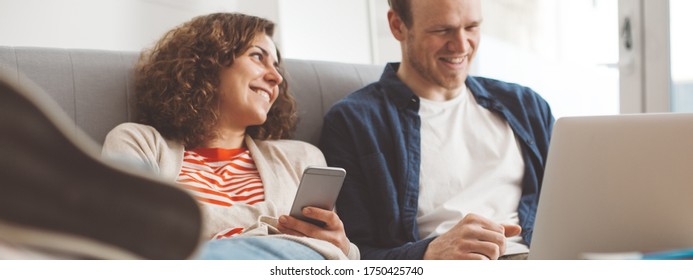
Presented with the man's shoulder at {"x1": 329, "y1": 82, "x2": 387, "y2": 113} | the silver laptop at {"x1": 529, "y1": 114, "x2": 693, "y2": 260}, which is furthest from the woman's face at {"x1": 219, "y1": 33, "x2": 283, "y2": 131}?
the silver laptop at {"x1": 529, "y1": 114, "x2": 693, "y2": 260}

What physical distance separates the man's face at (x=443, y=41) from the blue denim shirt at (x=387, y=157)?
0.06 metres

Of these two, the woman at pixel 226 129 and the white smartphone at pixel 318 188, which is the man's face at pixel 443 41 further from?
the white smartphone at pixel 318 188

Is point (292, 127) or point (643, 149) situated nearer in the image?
point (643, 149)

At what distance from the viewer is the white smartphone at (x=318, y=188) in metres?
1.04

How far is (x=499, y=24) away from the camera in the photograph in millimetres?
2330

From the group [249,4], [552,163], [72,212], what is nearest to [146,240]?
[72,212]

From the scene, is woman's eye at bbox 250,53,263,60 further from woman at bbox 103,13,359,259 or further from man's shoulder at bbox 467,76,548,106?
man's shoulder at bbox 467,76,548,106

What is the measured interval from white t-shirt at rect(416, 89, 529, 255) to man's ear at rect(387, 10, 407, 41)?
0.55 feet

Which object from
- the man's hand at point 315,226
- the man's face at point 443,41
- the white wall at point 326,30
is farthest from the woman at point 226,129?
the white wall at point 326,30

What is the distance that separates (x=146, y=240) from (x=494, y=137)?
117 centimetres

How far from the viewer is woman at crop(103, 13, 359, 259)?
1147 millimetres

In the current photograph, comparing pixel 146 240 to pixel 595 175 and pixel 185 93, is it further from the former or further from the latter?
pixel 185 93

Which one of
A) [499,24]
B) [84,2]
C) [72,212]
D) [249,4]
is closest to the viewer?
[72,212]
